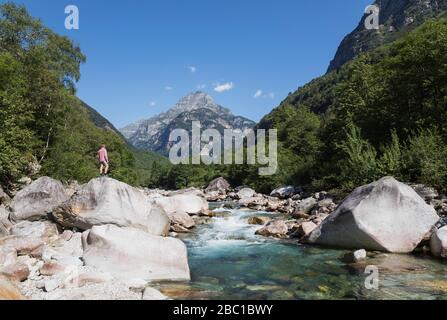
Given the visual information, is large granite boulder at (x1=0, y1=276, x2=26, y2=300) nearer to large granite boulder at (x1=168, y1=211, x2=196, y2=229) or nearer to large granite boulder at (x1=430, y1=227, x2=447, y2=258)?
large granite boulder at (x1=430, y1=227, x2=447, y2=258)

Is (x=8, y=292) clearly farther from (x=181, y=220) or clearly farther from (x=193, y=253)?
(x=181, y=220)

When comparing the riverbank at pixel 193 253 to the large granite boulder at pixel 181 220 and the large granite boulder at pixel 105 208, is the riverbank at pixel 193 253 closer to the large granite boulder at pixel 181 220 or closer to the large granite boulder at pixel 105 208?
the large granite boulder at pixel 105 208

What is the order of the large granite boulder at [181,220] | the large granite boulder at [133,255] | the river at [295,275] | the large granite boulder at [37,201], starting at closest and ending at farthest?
the river at [295,275] → the large granite boulder at [133,255] → the large granite boulder at [37,201] → the large granite boulder at [181,220]

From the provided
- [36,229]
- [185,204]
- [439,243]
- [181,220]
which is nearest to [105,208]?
[36,229]

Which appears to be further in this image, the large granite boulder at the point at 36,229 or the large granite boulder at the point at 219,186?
the large granite boulder at the point at 219,186

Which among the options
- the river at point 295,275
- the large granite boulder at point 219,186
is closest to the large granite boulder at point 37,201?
the river at point 295,275

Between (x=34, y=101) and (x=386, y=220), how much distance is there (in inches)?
1087

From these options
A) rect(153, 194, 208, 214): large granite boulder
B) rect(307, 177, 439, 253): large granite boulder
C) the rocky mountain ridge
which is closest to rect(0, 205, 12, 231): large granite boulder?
rect(153, 194, 208, 214): large granite boulder

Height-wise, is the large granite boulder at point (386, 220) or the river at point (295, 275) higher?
the large granite boulder at point (386, 220)

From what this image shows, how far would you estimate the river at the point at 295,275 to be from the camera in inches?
400

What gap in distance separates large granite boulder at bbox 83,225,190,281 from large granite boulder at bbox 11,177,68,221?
732cm

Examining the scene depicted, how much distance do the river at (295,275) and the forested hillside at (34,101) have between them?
46.7ft

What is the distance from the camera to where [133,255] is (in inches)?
462

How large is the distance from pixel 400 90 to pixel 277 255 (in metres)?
27.1
